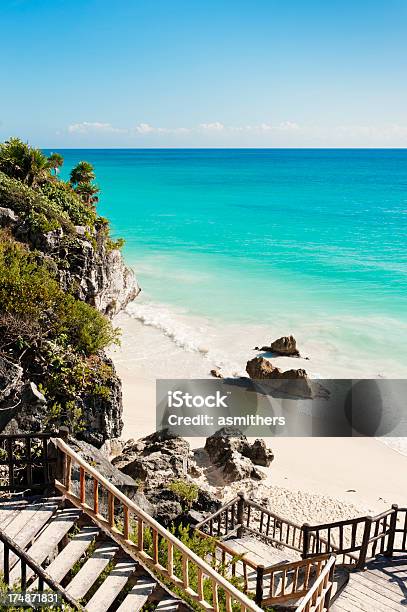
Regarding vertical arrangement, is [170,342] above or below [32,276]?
below

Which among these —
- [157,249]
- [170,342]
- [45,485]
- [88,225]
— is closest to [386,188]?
[157,249]

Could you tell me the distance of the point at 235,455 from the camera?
1623 cm

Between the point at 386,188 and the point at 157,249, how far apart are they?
75777 mm

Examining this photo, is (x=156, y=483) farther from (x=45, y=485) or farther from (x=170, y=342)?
(x=170, y=342)

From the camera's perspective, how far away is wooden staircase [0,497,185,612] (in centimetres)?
680

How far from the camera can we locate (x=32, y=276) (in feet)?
45.3

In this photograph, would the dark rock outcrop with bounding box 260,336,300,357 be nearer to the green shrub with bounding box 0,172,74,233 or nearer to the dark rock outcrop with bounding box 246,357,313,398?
the dark rock outcrop with bounding box 246,357,313,398

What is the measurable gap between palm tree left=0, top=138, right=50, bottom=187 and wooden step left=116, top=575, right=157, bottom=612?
657 inches

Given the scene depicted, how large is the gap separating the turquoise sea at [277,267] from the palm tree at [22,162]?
36.9ft

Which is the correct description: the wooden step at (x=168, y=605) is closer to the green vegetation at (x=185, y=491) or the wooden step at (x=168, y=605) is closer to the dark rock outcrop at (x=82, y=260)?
the green vegetation at (x=185, y=491)

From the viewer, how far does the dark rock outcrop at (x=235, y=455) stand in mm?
15805

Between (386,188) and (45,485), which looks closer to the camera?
(45,485)

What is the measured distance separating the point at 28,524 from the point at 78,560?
85 cm

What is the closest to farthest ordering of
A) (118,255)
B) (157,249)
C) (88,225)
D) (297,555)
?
(297,555) → (88,225) → (118,255) → (157,249)
